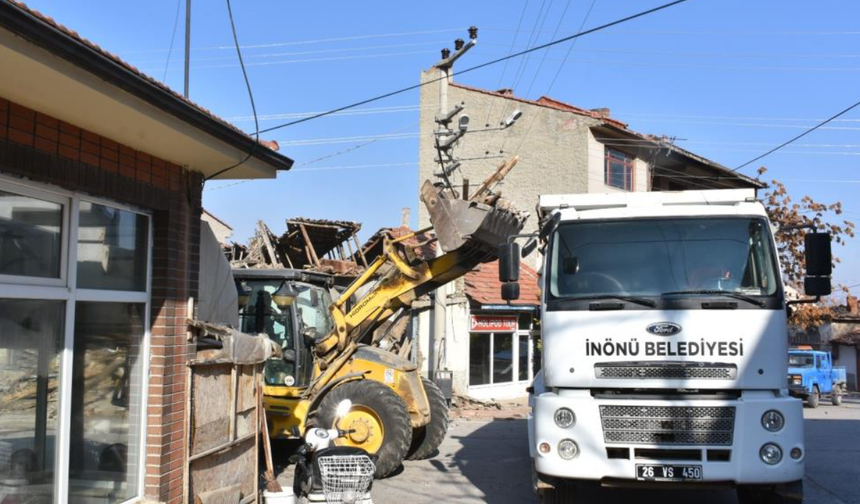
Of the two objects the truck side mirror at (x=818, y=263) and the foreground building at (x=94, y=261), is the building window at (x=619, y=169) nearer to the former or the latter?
the truck side mirror at (x=818, y=263)

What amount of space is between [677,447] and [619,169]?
2000 centimetres

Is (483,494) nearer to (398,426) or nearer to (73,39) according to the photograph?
(398,426)

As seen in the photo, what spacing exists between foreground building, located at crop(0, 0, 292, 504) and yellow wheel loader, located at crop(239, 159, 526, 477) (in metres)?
3.15

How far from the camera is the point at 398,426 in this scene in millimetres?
8891

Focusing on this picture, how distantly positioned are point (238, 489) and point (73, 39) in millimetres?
4438

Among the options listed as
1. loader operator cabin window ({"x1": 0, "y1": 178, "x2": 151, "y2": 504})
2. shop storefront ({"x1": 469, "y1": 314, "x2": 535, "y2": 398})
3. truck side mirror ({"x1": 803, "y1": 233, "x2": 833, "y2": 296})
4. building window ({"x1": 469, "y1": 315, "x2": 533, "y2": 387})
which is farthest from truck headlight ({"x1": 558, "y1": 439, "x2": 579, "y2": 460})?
building window ({"x1": 469, "y1": 315, "x2": 533, "y2": 387})

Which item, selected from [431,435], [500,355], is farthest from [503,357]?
[431,435]

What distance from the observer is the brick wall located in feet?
15.6

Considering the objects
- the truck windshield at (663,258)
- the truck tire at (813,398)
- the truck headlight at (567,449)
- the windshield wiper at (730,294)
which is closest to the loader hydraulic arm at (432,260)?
the truck windshield at (663,258)

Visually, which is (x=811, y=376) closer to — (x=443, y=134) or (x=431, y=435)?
(x=443, y=134)

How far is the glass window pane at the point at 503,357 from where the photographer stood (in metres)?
21.1

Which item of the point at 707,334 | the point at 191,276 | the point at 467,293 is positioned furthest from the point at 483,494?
the point at 467,293

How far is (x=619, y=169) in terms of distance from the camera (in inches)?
989

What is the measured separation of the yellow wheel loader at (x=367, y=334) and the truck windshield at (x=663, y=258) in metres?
2.12
